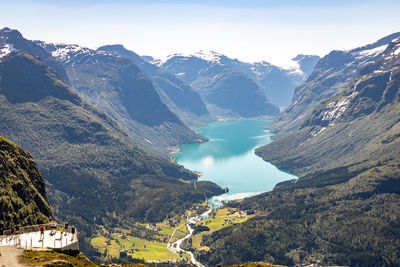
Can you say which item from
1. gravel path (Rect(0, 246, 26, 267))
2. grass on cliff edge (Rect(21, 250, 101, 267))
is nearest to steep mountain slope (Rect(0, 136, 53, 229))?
gravel path (Rect(0, 246, 26, 267))

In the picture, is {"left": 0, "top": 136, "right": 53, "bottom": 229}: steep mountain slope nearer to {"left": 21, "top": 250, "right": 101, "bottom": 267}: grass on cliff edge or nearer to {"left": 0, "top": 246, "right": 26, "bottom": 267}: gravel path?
{"left": 0, "top": 246, "right": 26, "bottom": 267}: gravel path

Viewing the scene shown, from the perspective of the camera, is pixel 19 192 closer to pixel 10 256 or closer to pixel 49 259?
pixel 10 256

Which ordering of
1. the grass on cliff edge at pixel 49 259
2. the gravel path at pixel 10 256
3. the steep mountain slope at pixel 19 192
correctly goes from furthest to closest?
the steep mountain slope at pixel 19 192 → the grass on cliff edge at pixel 49 259 → the gravel path at pixel 10 256

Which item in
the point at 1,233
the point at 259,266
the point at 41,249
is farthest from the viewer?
the point at 259,266

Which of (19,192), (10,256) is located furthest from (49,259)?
(19,192)

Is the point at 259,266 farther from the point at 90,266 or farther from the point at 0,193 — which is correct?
the point at 0,193

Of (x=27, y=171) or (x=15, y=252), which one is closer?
(x=15, y=252)

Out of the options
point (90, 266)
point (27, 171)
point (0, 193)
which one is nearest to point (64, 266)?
point (90, 266)

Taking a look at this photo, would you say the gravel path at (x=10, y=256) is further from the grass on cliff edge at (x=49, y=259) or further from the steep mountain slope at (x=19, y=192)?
the steep mountain slope at (x=19, y=192)

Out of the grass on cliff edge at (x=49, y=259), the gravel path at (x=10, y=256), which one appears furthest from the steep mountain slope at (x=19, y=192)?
the grass on cliff edge at (x=49, y=259)
